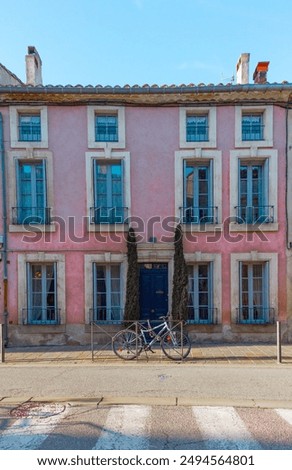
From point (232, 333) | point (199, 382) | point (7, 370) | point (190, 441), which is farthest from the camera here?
point (232, 333)

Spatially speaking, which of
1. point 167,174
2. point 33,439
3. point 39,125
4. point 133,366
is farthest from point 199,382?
point 39,125

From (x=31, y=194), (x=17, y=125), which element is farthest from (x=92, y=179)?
(x=17, y=125)

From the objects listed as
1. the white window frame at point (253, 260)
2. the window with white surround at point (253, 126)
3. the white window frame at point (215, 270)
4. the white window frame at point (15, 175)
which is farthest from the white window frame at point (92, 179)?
the white window frame at point (253, 260)

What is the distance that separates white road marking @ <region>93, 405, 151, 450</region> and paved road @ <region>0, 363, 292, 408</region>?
0.53m

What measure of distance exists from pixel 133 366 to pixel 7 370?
8.70 ft

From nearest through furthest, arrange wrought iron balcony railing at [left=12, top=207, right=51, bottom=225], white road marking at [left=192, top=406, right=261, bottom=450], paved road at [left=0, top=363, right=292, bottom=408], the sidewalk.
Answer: white road marking at [left=192, top=406, right=261, bottom=450], paved road at [left=0, top=363, right=292, bottom=408], the sidewalk, wrought iron balcony railing at [left=12, top=207, right=51, bottom=225]

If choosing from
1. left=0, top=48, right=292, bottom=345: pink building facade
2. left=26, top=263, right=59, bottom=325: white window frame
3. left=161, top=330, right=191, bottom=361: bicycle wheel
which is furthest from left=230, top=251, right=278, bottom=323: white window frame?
left=26, top=263, right=59, bottom=325: white window frame

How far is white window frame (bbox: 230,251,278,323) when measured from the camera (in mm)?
7691

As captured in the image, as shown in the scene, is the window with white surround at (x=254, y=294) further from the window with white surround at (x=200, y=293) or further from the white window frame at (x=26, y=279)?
the white window frame at (x=26, y=279)

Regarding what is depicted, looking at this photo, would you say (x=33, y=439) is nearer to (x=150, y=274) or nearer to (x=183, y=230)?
(x=150, y=274)

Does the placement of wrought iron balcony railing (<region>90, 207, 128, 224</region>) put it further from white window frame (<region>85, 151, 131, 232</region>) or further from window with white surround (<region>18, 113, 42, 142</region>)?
window with white surround (<region>18, 113, 42, 142</region>)

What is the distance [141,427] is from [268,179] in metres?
7.01

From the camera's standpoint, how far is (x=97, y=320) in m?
7.71

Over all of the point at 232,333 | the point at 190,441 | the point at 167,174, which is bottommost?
the point at 232,333
